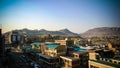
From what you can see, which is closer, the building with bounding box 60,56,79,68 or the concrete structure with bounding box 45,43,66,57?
the building with bounding box 60,56,79,68

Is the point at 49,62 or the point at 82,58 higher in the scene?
the point at 82,58

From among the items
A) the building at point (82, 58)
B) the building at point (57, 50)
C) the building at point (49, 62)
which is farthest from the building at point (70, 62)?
the building at point (57, 50)

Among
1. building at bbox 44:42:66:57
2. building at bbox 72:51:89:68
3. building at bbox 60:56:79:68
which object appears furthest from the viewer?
building at bbox 44:42:66:57

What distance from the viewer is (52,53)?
25.8ft

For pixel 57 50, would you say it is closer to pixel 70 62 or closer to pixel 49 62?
pixel 49 62

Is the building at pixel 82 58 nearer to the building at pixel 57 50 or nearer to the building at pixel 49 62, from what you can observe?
the building at pixel 57 50

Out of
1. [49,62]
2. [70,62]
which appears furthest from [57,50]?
[70,62]

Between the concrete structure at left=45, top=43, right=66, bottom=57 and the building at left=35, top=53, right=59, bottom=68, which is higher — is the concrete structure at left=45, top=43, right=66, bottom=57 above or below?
above

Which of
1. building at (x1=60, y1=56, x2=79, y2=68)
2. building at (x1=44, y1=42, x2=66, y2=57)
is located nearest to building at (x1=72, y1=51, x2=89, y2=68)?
building at (x1=60, y1=56, x2=79, y2=68)

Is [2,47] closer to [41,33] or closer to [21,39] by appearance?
[21,39]

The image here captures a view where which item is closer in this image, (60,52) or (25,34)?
(60,52)

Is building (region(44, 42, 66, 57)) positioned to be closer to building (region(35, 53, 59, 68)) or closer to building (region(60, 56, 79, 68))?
building (region(35, 53, 59, 68))

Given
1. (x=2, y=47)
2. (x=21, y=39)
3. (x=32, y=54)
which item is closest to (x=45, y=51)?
(x=32, y=54)

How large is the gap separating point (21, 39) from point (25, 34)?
1.02m
